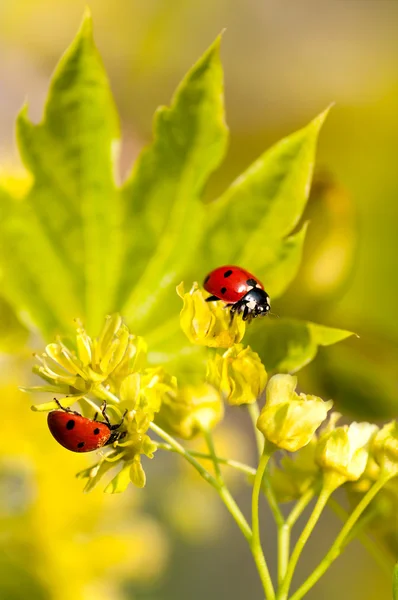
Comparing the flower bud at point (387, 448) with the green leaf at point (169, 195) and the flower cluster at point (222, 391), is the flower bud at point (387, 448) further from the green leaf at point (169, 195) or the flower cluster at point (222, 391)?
the green leaf at point (169, 195)

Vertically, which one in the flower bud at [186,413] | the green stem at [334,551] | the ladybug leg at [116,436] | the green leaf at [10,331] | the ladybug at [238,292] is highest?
the green leaf at [10,331]

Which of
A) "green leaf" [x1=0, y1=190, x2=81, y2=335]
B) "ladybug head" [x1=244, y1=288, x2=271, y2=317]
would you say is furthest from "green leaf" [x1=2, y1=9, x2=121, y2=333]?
"ladybug head" [x1=244, y1=288, x2=271, y2=317]

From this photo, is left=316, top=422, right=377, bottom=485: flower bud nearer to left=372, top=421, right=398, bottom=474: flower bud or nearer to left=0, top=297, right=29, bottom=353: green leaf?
left=372, top=421, right=398, bottom=474: flower bud

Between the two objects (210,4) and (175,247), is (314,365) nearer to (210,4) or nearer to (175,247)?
(175,247)

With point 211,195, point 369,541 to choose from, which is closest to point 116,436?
point 369,541

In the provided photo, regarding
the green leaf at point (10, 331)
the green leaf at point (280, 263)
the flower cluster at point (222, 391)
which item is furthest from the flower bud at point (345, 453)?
the green leaf at point (10, 331)

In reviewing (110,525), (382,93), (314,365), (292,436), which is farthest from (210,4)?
(292,436)
